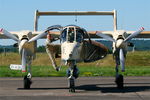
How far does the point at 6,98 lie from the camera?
14.0 m

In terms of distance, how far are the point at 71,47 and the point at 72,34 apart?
38.6 inches

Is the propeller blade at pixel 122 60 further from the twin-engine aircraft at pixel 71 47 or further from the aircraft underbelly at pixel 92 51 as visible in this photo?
the aircraft underbelly at pixel 92 51

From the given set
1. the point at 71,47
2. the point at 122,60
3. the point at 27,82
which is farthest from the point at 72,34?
the point at 27,82

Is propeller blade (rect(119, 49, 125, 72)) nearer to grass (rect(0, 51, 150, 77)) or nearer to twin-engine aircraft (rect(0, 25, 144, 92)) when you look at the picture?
twin-engine aircraft (rect(0, 25, 144, 92))

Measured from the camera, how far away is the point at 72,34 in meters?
16.0

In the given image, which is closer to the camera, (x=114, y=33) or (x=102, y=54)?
(x=114, y=33)

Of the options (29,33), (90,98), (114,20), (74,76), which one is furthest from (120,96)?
(114,20)

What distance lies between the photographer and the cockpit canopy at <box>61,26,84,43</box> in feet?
51.9

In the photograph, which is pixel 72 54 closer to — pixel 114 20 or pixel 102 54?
pixel 102 54

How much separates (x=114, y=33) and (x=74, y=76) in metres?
3.65

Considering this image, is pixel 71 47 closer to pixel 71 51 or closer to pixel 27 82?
pixel 71 51

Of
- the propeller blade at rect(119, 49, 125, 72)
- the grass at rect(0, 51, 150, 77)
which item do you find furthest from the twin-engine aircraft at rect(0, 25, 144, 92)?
the grass at rect(0, 51, 150, 77)

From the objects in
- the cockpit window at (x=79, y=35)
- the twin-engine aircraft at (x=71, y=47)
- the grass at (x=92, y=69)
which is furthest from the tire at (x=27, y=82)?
the grass at (x=92, y=69)

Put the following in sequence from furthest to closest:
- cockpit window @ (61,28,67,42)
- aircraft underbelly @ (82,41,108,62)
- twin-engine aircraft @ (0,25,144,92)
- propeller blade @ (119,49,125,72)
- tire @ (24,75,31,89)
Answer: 1. tire @ (24,75,31,89)
2. aircraft underbelly @ (82,41,108,62)
3. propeller blade @ (119,49,125,72)
4. cockpit window @ (61,28,67,42)
5. twin-engine aircraft @ (0,25,144,92)
